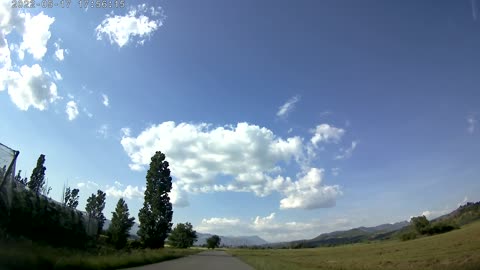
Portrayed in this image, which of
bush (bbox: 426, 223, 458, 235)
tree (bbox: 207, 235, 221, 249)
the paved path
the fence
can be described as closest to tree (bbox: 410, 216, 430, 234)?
bush (bbox: 426, 223, 458, 235)

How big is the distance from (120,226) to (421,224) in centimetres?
8923

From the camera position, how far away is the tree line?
79.9 ft

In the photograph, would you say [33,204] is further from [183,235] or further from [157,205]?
[183,235]

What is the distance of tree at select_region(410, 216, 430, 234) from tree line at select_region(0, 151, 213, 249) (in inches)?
3093

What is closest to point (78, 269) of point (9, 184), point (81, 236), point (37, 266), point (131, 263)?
point (37, 266)

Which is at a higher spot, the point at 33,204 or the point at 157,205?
the point at 157,205

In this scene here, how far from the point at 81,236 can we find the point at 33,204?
422 inches

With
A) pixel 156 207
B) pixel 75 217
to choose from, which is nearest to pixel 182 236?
pixel 156 207

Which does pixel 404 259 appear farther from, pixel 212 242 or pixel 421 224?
pixel 212 242

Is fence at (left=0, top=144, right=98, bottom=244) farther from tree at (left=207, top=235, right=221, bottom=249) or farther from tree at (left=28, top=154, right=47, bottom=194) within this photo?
tree at (left=207, top=235, right=221, bottom=249)

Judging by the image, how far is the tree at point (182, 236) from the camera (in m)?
144

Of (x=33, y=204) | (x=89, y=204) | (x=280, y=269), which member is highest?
(x=89, y=204)

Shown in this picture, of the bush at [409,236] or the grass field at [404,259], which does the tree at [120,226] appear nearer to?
the grass field at [404,259]

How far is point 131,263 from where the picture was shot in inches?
1059
